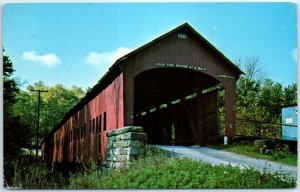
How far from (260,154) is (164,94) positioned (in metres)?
2.79

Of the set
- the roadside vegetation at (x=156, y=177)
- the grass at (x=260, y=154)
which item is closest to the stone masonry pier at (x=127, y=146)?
the roadside vegetation at (x=156, y=177)

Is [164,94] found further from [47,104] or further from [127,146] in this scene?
[47,104]

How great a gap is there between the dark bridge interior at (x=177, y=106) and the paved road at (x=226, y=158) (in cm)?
51

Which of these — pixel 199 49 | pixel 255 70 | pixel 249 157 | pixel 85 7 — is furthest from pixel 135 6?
pixel 249 157

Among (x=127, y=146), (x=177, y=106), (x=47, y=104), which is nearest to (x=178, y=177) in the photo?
(x=127, y=146)

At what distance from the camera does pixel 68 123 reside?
13.6 meters

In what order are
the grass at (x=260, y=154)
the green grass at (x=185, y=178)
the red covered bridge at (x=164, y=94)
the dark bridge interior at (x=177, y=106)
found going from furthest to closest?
1. the dark bridge interior at (x=177, y=106)
2. the red covered bridge at (x=164, y=94)
3. the grass at (x=260, y=154)
4. the green grass at (x=185, y=178)

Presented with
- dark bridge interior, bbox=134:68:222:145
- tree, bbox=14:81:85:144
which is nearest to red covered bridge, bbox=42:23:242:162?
dark bridge interior, bbox=134:68:222:145

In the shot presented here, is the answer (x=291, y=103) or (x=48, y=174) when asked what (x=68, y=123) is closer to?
(x=48, y=174)

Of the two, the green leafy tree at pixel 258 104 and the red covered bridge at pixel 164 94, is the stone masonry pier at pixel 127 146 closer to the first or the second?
the red covered bridge at pixel 164 94

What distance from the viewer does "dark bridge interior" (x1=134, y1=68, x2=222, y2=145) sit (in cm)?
1223

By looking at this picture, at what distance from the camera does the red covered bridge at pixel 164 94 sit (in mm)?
11758

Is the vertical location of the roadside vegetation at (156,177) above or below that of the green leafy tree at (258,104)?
below

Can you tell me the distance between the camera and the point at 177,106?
13.4m
